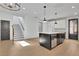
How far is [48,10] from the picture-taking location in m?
2.11

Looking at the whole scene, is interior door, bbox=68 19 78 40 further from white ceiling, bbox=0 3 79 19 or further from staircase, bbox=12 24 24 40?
staircase, bbox=12 24 24 40

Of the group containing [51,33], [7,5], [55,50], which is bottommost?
[55,50]

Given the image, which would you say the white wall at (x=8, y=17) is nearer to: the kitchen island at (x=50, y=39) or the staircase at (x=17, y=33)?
the staircase at (x=17, y=33)

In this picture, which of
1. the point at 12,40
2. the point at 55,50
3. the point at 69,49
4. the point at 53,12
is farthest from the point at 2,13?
the point at 69,49

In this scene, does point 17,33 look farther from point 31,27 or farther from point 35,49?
point 35,49

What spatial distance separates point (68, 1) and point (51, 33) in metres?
0.64

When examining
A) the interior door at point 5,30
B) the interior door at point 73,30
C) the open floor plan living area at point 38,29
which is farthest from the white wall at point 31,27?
the interior door at point 73,30

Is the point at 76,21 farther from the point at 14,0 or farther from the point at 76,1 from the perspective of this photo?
the point at 14,0

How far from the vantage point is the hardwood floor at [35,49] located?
2.05m

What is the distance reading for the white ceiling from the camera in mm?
2000

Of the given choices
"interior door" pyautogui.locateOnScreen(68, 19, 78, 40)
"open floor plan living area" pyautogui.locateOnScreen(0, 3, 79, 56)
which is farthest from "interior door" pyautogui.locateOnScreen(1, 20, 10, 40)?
"interior door" pyautogui.locateOnScreen(68, 19, 78, 40)

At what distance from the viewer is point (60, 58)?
6.53 ft

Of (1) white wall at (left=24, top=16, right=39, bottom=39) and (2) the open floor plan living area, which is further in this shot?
(1) white wall at (left=24, top=16, right=39, bottom=39)

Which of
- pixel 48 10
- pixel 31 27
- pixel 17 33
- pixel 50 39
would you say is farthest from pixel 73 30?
pixel 17 33
